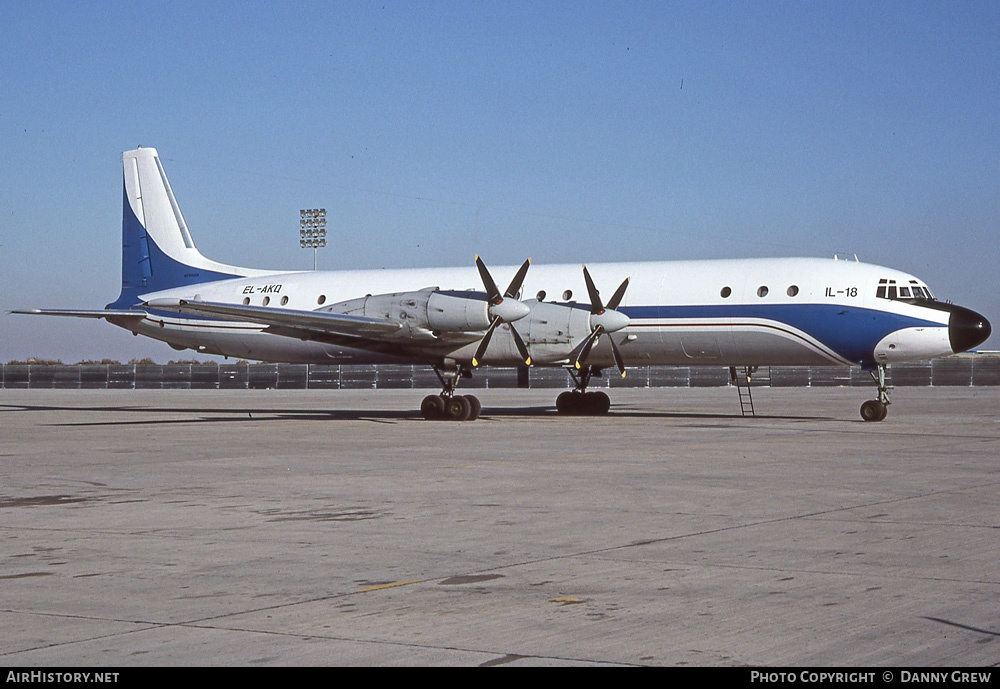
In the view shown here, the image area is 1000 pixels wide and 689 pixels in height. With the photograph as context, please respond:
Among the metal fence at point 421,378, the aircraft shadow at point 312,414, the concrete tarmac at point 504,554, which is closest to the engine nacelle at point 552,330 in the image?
the aircraft shadow at point 312,414

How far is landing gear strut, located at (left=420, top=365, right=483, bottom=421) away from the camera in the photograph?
32.5m

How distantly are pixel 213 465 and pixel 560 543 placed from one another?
985 centimetres

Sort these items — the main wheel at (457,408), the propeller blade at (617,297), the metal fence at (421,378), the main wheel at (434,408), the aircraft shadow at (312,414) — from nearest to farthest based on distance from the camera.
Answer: the propeller blade at (617,297)
the main wheel at (457,408)
the main wheel at (434,408)
the aircraft shadow at (312,414)
the metal fence at (421,378)

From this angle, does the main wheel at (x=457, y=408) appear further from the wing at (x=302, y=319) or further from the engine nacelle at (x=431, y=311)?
the wing at (x=302, y=319)

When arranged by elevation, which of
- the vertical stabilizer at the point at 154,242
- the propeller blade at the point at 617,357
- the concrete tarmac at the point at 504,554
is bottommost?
the concrete tarmac at the point at 504,554

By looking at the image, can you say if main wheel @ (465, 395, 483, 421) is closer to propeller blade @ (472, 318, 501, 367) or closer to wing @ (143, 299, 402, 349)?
propeller blade @ (472, 318, 501, 367)

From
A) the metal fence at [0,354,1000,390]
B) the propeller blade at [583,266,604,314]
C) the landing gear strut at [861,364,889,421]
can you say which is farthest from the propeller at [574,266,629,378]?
the metal fence at [0,354,1000,390]

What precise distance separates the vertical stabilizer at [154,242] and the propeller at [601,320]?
1413 centimetres

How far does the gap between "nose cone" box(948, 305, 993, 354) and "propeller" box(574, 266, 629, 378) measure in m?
8.28

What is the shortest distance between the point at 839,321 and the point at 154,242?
941 inches

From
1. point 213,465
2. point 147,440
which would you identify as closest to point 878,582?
point 213,465

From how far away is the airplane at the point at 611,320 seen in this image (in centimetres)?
3009

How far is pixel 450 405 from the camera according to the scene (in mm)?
32656
